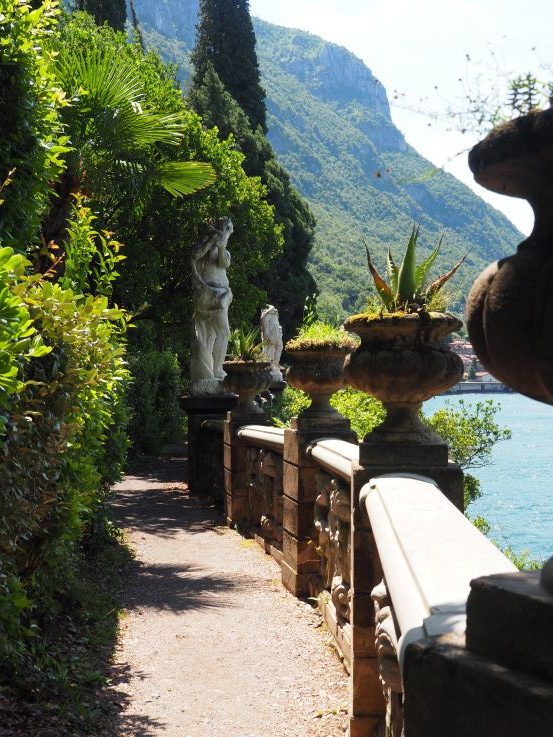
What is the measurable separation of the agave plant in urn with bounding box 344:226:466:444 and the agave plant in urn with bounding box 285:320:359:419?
87.9 inches

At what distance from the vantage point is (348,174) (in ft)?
176

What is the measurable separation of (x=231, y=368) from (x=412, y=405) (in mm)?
5865

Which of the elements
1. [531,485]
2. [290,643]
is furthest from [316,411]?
[531,485]

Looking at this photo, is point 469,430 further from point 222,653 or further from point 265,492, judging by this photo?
point 222,653

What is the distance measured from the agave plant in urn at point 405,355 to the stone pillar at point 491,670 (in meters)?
2.38

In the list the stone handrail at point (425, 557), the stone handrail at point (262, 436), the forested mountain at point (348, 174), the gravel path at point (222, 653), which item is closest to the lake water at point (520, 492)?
the stone handrail at point (262, 436)

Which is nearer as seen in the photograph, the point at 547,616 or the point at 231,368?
the point at 547,616

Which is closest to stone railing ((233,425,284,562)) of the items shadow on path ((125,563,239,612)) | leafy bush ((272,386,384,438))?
shadow on path ((125,563,239,612))

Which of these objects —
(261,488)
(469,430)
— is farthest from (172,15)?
(261,488)

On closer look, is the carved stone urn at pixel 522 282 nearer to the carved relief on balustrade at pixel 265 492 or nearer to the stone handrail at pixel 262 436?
the stone handrail at pixel 262 436

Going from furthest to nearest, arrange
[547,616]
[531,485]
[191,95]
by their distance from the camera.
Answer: [191,95]
[531,485]
[547,616]

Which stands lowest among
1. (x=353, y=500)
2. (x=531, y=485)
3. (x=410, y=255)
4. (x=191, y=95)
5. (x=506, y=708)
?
(x=531, y=485)

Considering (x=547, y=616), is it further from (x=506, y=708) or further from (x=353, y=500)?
(x=353, y=500)

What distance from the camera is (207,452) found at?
1198cm
